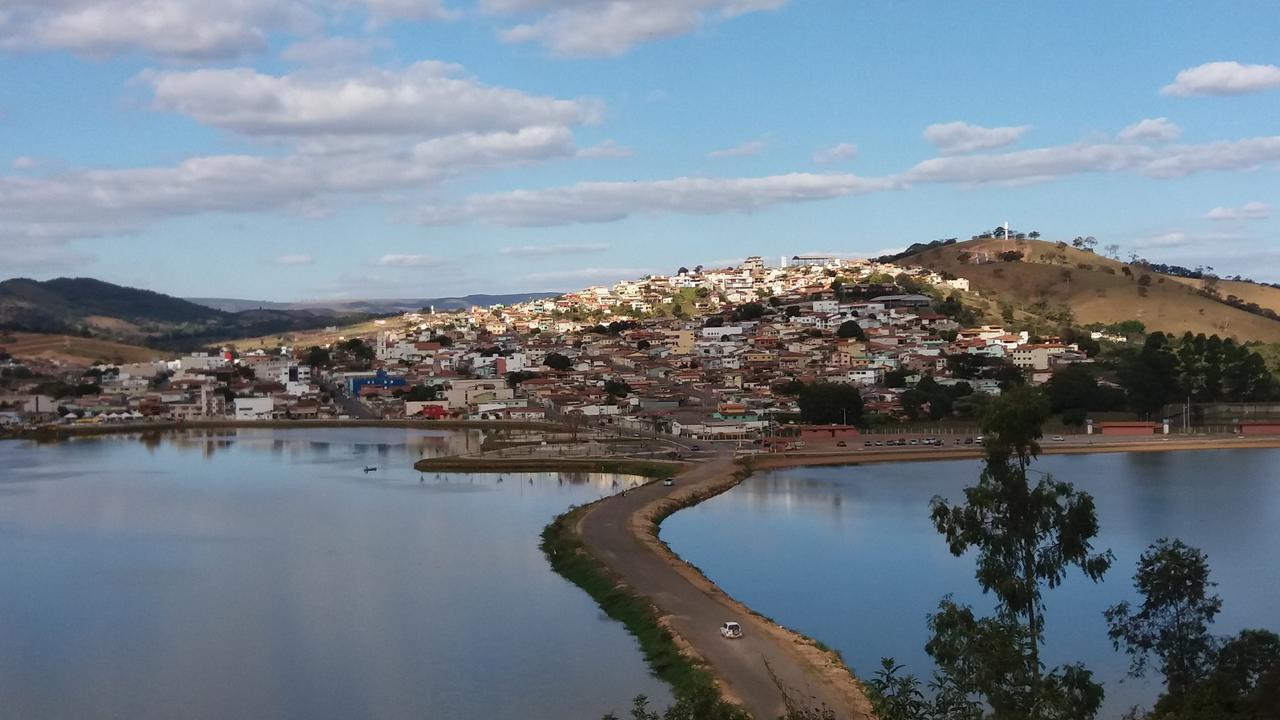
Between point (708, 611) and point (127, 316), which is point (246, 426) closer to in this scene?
point (708, 611)

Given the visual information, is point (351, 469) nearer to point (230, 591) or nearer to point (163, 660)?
point (230, 591)

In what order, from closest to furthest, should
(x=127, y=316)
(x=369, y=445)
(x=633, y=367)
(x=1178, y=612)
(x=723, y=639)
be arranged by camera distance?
(x=1178, y=612), (x=723, y=639), (x=369, y=445), (x=633, y=367), (x=127, y=316)

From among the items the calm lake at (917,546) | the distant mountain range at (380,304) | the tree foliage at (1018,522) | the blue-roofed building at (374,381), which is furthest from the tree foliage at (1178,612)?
the distant mountain range at (380,304)

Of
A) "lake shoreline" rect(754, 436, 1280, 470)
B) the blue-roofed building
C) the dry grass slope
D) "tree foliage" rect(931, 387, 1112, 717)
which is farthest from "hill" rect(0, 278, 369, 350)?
"tree foliage" rect(931, 387, 1112, 717)

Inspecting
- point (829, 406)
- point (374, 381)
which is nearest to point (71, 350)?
point (374, 381)

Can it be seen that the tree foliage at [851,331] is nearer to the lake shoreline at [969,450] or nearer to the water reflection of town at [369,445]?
the water reflection of town at [369,445]

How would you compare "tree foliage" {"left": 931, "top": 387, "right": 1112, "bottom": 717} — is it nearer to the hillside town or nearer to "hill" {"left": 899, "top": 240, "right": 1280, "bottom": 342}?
the hillside town
